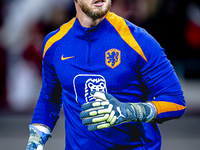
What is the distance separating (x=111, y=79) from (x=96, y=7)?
45cm

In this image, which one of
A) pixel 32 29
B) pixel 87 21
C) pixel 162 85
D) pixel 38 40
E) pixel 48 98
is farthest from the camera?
pixel 32 29

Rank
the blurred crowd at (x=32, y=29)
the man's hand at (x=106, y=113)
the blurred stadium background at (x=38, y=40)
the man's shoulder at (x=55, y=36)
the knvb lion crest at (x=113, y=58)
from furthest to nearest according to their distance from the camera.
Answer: the blurred crowd at (x=32, y=29)
the blurred stadium background at (x=38, y=40)
the man's shoulder at (x=55, y=36)
the knvb lion crest at (x=113, y=58)
the man's hand at (x=106, y=113)

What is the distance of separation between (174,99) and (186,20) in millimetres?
7961

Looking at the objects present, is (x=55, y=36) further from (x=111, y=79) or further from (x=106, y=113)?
(x=106, y=113)

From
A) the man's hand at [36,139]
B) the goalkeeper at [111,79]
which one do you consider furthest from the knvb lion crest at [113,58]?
the man's hand at [36,139]

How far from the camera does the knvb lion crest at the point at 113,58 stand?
7.83 ft

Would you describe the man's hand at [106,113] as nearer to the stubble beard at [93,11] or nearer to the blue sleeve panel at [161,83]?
the blue sleeve panel at [161,83]

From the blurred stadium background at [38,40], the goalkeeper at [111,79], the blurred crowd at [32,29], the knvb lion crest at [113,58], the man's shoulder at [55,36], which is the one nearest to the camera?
the goalkeeper at [111,79]

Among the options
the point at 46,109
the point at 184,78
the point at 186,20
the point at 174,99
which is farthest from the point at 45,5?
the point at 174,99

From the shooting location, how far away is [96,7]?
2418 mm

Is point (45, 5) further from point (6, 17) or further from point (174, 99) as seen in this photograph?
point (174, 99)

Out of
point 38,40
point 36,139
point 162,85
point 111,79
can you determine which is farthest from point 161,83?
point 38,40

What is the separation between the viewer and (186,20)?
988cm

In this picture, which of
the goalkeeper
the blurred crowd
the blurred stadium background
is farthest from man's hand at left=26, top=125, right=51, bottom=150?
the blurred crowd
